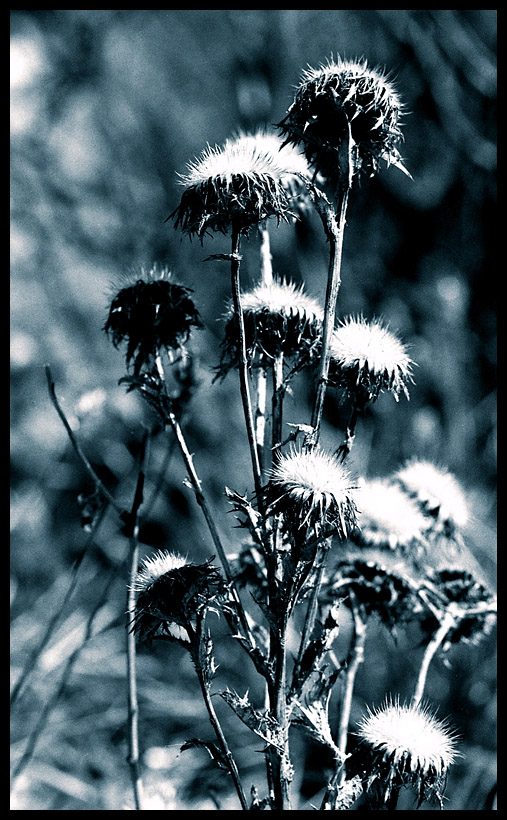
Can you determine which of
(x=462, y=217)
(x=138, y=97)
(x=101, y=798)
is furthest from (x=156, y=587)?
(x=138, y=97)

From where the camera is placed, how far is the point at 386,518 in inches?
36.4

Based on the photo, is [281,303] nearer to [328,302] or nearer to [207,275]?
[328,302]

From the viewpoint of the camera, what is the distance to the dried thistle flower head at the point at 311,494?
58 centimetres

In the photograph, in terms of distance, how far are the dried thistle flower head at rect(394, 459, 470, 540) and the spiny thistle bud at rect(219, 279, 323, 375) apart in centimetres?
31

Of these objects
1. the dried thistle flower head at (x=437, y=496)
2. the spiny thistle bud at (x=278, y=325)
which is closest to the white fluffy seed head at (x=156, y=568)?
the spiny thistle bud at (x=278, y=325)

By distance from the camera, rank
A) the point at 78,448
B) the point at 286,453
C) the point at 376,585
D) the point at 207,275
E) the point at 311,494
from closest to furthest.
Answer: the point at 311,494 → the point at 286,453 → the point at 78,448 → the point at 376,585 → the point at 207,275

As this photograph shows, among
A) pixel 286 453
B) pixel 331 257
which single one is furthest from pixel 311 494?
pixel 331 257

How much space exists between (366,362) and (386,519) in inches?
12.1

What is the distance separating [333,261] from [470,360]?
2364mm

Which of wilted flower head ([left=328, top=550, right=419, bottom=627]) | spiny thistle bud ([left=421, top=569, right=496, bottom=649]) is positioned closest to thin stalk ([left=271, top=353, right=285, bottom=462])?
wilted flower head ([left=328, top=550, right=419, bottom=627])

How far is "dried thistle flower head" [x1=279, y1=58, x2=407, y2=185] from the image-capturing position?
2.13 ft

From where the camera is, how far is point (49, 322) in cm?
292

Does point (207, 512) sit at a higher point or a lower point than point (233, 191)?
lower

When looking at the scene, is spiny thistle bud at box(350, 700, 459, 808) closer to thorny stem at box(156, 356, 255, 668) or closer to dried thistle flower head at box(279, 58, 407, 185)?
thorny stem at box(156, 356, 255, 668)
